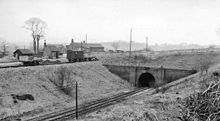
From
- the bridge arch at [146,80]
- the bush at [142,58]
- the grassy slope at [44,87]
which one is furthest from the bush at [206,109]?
the bush at [142,58]

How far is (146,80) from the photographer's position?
49.2m

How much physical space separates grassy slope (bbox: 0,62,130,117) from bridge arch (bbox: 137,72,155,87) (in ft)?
17.7

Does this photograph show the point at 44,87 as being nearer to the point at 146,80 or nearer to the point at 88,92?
the point at 88,92

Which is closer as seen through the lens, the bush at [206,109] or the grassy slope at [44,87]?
the bush at [206,109]

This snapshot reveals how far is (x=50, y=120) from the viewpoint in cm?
2045

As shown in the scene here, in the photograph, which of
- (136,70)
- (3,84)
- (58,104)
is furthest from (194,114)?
(136,70)

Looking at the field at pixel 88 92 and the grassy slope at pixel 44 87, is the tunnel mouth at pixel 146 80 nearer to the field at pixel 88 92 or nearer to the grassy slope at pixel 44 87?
the field at pixel 88 92

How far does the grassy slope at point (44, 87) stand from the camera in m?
24.6

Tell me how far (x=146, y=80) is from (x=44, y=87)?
27007 mm

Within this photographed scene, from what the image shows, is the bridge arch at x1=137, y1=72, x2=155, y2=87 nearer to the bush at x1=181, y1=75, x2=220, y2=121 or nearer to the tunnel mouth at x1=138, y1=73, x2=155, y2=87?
the tunnel mouth at x1=138, y1=73, x2=155, y2=87

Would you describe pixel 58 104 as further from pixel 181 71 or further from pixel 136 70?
pixel 181 71

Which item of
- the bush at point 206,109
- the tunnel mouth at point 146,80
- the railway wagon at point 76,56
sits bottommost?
the tunnel mouth at point 146,80

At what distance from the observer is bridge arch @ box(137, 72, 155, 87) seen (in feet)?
153

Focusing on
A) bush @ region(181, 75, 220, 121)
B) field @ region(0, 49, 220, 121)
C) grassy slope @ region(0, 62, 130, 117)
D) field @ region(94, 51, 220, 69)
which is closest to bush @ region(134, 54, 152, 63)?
field @ region(94, 51, 220, 69)
